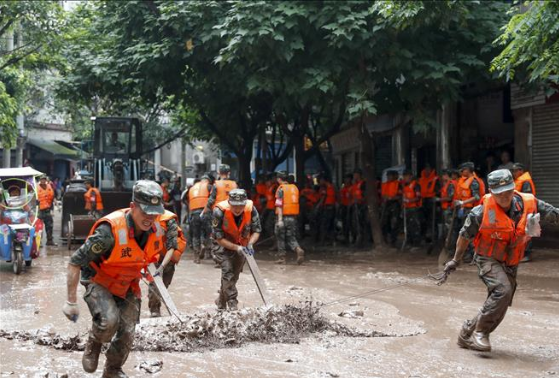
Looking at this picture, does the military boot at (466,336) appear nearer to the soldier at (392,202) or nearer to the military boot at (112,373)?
the military boot at (112,373)

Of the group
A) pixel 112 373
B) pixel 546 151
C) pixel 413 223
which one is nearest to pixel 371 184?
pixel 413 223

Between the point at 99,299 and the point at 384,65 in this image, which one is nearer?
the point at 99,299

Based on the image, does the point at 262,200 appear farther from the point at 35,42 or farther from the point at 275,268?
the point at 35,42

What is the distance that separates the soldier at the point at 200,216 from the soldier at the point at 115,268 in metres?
8.55

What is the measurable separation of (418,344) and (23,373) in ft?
12.2

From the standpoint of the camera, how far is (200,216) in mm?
13570

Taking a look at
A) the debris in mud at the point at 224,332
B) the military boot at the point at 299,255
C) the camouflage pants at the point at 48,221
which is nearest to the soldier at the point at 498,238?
the debris in mud at the point at 224,332

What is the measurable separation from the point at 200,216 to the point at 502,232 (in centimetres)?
841

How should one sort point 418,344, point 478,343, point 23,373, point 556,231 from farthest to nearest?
point 556,231 < point 418,344 < point 478,343 < point 23,373

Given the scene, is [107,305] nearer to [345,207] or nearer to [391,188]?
[391,188]

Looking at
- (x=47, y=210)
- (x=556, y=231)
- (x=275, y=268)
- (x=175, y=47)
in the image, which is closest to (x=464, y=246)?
(x=275, y=268)

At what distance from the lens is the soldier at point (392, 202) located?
15.9 metres

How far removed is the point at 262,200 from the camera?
17.8 metres

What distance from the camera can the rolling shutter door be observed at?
46.6 ft
